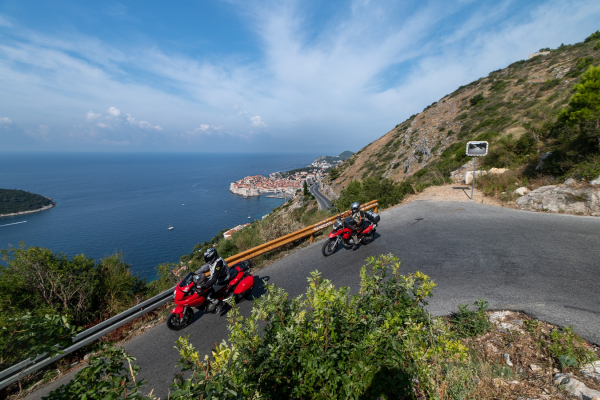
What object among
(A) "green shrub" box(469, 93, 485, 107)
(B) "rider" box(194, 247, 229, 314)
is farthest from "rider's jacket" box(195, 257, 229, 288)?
(A) "green shrub" box(469, 93, 485, 107)

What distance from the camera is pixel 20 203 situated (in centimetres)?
7081

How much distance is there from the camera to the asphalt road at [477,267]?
157 inches

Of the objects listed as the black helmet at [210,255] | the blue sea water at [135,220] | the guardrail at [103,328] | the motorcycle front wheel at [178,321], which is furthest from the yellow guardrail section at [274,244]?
the blue sea water at [135,220]

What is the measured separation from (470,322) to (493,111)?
32.3 metres

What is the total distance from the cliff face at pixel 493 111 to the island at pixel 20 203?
9526 centimetres

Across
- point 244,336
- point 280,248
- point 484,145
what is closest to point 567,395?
point 244,336

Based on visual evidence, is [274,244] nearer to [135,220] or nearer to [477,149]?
[477,149]

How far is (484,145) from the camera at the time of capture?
35.4 feet

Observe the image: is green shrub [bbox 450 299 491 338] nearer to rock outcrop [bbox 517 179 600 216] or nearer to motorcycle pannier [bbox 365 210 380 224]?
motorcycle pannier [bbox 365 210 380 224]

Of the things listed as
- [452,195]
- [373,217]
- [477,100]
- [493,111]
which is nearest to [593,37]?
[477,100]

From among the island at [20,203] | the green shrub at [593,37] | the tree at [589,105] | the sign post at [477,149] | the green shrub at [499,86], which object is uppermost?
the green shrub at [593,37]

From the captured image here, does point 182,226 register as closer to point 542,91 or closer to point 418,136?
point 418,136

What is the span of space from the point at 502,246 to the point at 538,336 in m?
3.51

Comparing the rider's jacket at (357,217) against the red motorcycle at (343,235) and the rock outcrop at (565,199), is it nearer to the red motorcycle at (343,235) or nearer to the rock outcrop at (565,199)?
the red motorcycle at (343,235)
